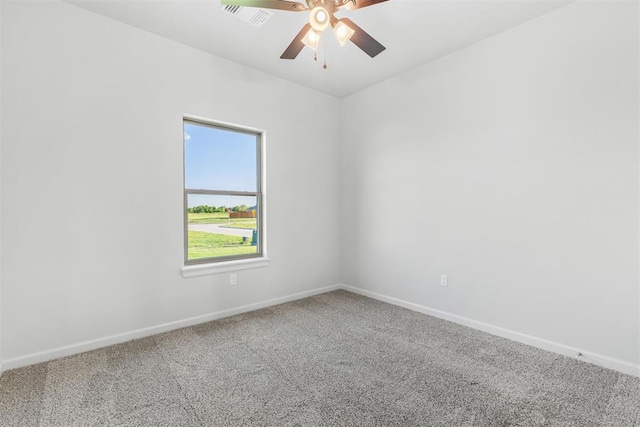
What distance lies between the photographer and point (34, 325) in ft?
7.45

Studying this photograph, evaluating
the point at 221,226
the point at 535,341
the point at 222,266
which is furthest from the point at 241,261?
the point at 535,341

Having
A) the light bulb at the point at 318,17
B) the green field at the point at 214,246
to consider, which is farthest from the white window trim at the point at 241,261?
the light bulb at the point at 318,17

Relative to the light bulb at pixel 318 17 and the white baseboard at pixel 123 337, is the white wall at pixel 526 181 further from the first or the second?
the light bulb at pixel 318 17

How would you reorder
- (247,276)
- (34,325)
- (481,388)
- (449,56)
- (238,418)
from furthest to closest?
(247,276), (449,56), (34,325), (481,388), (238,418)

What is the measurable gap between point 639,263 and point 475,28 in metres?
2.24

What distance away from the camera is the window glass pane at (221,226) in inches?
125

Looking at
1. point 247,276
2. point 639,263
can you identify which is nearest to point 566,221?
point 639,263

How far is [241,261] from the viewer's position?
3.38 m

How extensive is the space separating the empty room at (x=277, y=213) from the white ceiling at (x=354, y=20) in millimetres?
23

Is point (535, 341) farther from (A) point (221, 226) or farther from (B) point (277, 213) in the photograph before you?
(A) point (221, 226)

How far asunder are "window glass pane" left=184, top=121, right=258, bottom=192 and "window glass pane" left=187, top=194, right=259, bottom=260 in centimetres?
15

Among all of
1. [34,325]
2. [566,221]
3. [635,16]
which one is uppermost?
[635,16]

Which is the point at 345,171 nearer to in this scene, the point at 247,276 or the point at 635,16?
the point at 247,276

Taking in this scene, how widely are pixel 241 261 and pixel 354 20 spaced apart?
8.53 ft
